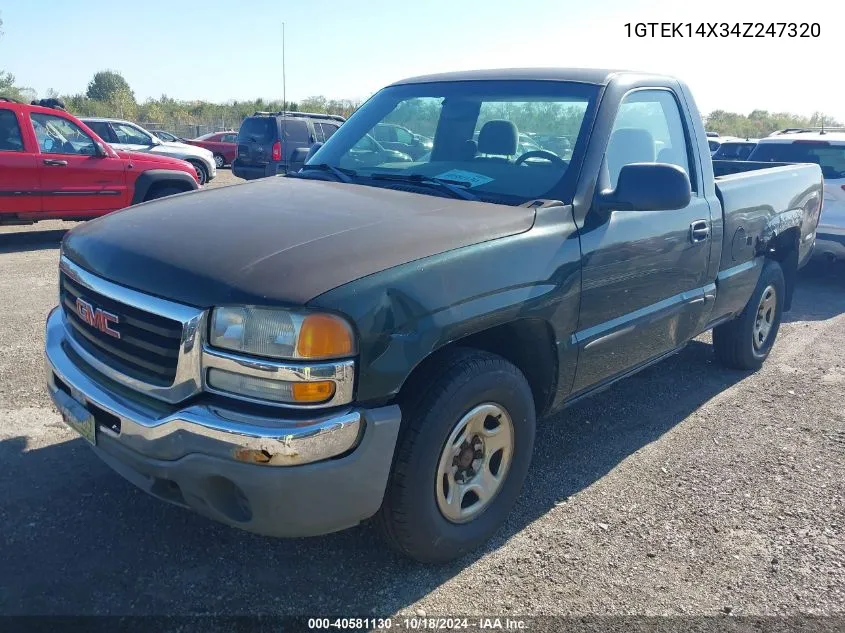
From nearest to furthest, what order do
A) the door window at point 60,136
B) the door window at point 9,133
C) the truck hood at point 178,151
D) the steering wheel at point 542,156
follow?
the steering wheel at point 542,156 < the door window at point 9,133 < the door window at point 60,136 < the truck hood at point 178,151

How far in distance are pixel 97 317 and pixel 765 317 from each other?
469cm

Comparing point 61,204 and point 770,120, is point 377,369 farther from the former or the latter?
point 770,120

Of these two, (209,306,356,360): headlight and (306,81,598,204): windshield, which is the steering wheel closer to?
(306,81,598,204): windshield

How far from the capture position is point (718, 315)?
15.0 feet

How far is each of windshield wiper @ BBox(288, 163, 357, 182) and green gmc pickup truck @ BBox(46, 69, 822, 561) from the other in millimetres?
17

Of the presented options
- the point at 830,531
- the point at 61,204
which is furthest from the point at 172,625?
the point at 61,204

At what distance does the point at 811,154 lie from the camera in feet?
27.5

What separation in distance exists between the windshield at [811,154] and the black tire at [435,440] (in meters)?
6.69

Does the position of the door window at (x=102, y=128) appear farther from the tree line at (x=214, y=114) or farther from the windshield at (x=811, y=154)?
the tree line at (x=214, y=114)

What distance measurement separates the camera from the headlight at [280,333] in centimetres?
228

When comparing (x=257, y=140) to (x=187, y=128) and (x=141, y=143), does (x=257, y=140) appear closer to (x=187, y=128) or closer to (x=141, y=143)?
(x=141, y=143)

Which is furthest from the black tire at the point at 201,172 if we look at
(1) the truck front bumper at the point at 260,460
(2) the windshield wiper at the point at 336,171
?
(1) the truck front bumper at the point at 260,460

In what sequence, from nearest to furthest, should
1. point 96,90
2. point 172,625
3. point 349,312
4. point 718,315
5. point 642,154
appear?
point 349,312 → point 172,625 → point 642,154 → point 718,315 → point 96,90

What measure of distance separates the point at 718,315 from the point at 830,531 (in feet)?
5.28
